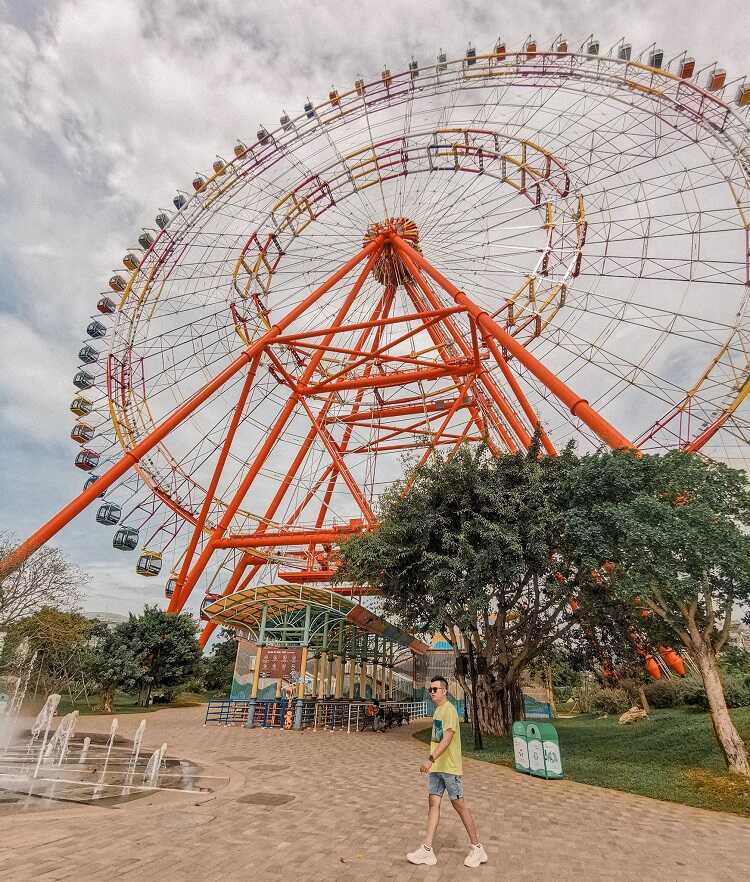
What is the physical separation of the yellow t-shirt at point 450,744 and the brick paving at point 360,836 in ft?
2.54

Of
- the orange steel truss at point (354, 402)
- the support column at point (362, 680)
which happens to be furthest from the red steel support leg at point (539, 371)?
the support column at point (362, 680)

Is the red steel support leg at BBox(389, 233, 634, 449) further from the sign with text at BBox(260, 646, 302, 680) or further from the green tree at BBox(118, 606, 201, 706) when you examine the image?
the green tree at BBox(118, 606, 201, 706)

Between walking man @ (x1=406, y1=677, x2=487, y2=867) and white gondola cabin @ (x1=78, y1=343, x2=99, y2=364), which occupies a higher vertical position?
white gondola cabin @ (x1=78, y1=343, x2=99, y2=364)

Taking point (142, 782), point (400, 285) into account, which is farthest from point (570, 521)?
point (400, 285)

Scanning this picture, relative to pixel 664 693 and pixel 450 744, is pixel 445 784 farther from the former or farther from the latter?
pixel 664 693

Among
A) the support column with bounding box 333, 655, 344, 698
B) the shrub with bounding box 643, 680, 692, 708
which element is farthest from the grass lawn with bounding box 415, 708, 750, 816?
the shrub with bounding box 643, 680, 692, 708

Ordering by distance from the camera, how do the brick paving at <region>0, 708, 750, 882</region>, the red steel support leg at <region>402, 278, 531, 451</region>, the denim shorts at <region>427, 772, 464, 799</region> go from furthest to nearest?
the red steel support leg at <region>402, 278, 531, 451</region>, the denim shorts at <region>427, 772, 464, 799</region>, the brick paving at <region>0, 708, 750, 882</region>

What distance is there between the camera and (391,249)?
82.6 feet

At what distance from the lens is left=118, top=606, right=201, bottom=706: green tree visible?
26344mm

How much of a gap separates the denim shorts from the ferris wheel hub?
23182 mm

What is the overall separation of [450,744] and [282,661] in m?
16.7

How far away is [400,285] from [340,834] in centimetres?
2449

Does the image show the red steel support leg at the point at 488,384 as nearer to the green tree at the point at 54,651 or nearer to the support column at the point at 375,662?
the support column at the point at 375,662

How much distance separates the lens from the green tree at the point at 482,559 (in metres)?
13.3
